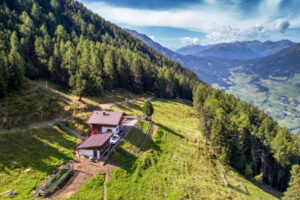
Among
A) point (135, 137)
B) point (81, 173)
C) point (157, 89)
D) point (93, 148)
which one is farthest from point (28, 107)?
point (157, 89)

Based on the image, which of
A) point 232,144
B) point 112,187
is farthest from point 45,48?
point 232,144

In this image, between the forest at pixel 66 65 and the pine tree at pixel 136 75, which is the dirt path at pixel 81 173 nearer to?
the forest at pixel 66 65

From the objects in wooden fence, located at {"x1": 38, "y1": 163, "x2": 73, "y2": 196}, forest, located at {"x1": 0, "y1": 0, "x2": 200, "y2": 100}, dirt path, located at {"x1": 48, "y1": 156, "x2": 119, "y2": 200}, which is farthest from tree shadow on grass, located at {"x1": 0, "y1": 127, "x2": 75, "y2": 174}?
forest, located at {"x1": 0, "y1": 0, "x2": 200, "y2": 100}

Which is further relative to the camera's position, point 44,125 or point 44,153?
point 44,125

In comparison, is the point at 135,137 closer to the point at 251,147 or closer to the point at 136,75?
the point at 251,147

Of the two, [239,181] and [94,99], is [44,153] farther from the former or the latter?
[239,181]

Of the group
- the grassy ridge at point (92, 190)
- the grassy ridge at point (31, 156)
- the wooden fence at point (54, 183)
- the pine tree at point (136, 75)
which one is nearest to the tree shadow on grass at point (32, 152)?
the grassy ridge at point (31, 156)
